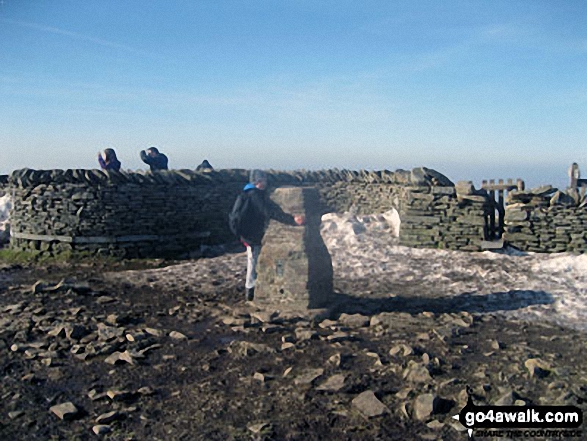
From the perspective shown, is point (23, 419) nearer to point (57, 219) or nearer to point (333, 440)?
point (333, 440)

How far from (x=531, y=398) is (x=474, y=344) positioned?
174 cm

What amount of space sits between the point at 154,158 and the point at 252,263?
8473 mm

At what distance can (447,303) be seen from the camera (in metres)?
9.41

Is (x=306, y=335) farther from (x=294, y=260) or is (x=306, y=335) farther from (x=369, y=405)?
(x=369, y=405)

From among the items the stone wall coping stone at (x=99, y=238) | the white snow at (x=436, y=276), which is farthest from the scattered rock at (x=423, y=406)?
the stone wall coping stone at (x=99, y=238)

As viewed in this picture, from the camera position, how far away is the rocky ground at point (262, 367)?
5.19 metres

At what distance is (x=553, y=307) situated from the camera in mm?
8961

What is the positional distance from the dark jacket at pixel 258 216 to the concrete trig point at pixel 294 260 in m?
0.11

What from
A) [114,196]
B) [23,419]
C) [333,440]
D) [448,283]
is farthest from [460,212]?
[23,419]

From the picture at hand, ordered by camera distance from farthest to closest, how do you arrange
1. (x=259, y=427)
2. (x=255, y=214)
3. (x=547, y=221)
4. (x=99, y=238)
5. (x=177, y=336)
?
1. (x=99, y=238)
2. (x=547, y=221)
3. (x=255, y=214)
4. (x=177, y=336)
5. (x=259, y=427)

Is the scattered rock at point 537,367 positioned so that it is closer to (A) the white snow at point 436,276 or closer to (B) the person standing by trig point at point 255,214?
(A) the white snow at point 436,276

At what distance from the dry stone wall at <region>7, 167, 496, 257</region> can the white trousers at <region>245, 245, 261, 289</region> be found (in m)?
5.62

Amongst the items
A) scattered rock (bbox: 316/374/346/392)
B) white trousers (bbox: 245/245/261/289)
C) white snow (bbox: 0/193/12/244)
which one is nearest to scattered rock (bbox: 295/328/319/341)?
scattered rock (bbox: 316/374/346/392)

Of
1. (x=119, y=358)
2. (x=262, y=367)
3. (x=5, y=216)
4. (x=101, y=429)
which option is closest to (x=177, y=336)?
(x=119, y=358)
